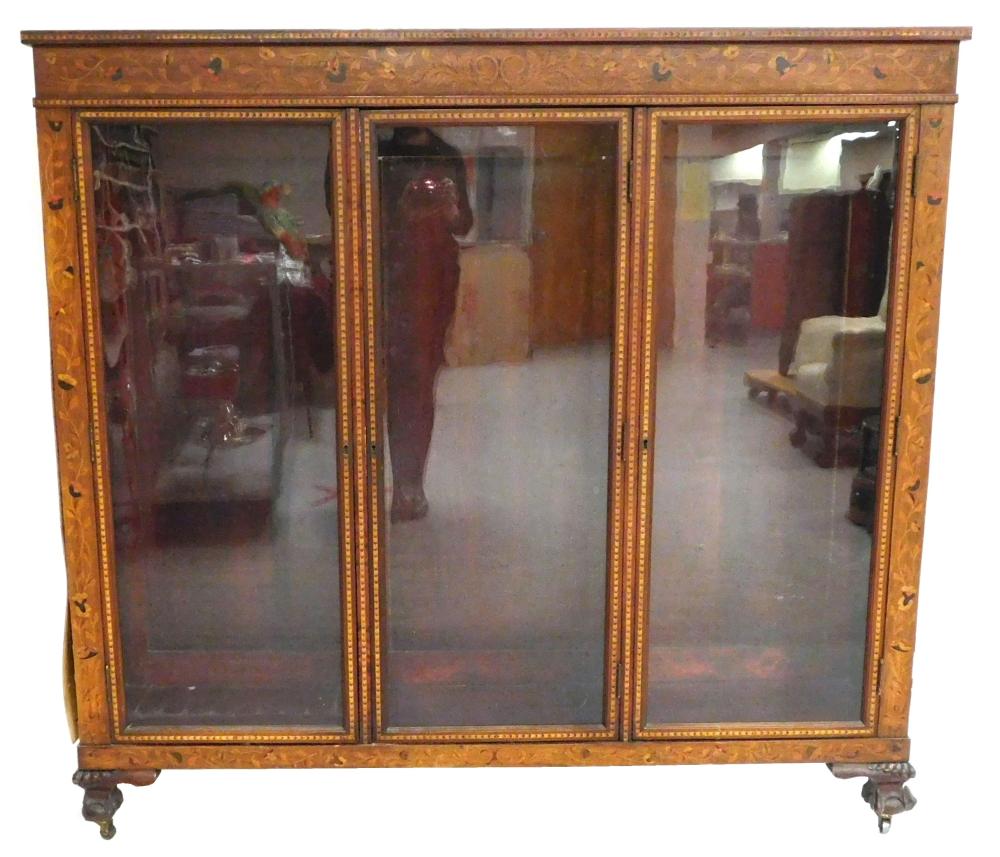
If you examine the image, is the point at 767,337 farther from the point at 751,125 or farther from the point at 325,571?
the point at 325,571

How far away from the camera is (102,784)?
2773 millimetres

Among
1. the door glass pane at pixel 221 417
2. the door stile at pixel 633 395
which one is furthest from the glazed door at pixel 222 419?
the door stile at pixel 633 395

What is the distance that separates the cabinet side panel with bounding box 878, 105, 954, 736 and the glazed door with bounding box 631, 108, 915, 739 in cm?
3

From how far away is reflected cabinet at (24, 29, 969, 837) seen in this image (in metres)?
2.49

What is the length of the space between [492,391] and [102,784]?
1.53m

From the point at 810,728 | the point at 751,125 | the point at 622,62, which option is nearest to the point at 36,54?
the point at 622,62

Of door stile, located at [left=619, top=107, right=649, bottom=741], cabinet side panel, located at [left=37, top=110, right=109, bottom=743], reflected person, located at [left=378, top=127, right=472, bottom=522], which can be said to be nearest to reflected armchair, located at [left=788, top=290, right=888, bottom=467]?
door stile, located at [left=619, top=107, right=649, bottom=741]

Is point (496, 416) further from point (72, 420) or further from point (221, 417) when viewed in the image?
point (72, 420)

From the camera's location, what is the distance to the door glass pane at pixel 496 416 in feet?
8.54

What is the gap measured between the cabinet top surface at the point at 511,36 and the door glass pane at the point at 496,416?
212 millimetres

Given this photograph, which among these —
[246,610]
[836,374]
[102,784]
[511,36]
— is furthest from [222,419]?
[836,374]

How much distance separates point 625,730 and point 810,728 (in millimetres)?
514

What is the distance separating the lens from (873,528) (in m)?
2.71

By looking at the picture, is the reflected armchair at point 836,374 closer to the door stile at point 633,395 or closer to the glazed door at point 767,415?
the glazed door at point 767,415
